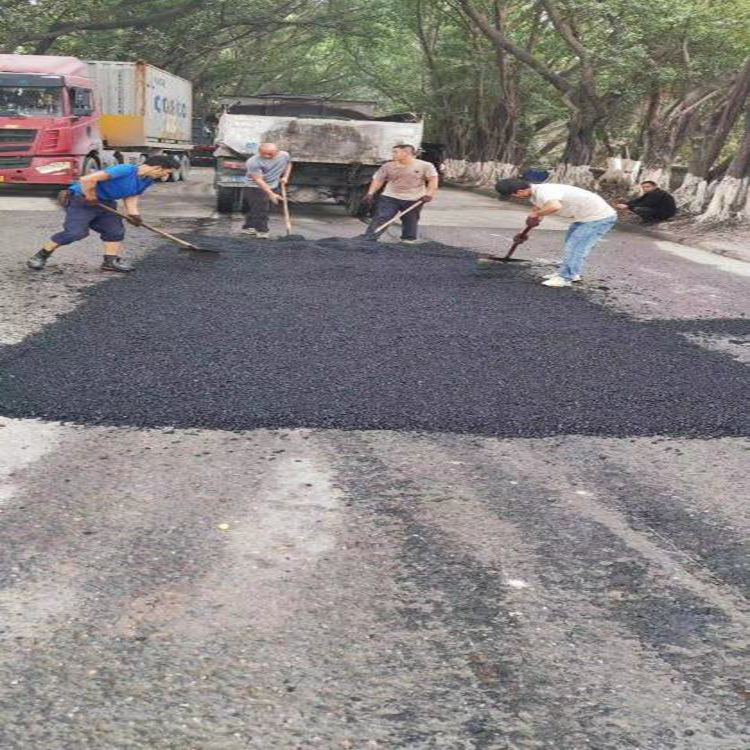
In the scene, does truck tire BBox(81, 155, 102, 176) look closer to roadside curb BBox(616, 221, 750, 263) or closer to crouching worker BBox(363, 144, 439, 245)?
crouching worker BBox(363, 144, 439, 245)

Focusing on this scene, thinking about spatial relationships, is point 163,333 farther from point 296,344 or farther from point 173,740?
point 173,740

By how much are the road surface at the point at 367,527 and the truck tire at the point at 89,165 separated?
32.4ft

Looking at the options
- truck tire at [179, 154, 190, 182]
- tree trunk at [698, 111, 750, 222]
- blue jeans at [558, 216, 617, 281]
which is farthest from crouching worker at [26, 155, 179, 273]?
truck tire at [179, 154, 190, 182]

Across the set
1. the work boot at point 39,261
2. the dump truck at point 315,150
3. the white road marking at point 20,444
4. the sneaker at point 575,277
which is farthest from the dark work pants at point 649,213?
the white road marking at point 20,444

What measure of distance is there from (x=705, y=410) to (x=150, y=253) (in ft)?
21.3

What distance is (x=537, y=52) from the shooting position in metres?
25.4

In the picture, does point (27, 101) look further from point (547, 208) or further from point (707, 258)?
point (707, 258)

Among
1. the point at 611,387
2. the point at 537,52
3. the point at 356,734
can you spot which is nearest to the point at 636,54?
the point at 537,52

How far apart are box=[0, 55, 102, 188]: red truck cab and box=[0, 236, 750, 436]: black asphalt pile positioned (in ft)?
27.0

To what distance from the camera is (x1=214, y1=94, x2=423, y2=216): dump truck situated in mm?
12734

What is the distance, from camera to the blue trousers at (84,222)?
7793mm

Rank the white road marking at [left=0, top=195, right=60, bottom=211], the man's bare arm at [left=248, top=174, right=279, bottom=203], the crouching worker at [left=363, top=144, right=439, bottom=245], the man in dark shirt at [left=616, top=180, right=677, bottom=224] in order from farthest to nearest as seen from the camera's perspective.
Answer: the man in dark shirt at [left=616, top=180, right=677, bottom=224] → the white road marking at [left=0, top=195, right=60, bottom=211] → the crouching worker at [left=363, top=144, right=439, bottom=245] → the man's bare arm at [left=248, top=174, right=279, bottom=203]

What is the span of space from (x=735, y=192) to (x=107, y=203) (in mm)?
10514

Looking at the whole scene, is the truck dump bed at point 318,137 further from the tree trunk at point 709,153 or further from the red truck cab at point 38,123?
the tree trunk at point 709,153
